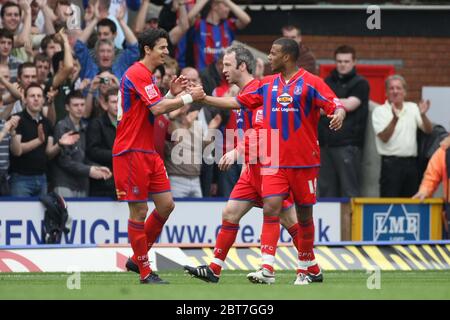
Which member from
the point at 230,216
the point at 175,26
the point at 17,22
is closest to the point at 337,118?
the point at 230,216

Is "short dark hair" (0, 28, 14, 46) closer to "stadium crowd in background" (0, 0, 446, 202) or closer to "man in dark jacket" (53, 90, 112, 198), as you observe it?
"stadium crowd in background" (0, 0, 446, 202)

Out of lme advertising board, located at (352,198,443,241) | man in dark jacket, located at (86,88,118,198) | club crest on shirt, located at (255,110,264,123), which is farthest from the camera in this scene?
lme advertising board, located at (352,198,443,241)

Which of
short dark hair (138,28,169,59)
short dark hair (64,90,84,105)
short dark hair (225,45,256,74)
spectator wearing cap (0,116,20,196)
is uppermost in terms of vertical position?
short dark hair (138,28,169,59)

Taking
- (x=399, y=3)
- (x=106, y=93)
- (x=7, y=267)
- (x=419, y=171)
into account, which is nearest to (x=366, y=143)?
(x=419, y=171)

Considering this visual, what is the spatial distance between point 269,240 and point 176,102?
1716 millimetres

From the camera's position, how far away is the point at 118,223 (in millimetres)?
18297

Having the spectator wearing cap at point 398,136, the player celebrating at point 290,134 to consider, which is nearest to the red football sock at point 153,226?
the player celebrating at point 290,134

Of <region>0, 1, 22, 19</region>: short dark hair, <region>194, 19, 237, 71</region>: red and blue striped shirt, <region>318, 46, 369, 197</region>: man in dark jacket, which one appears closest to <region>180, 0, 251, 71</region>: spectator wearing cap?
<region>194, 19, 237, 71</region>: red and blue striped shirt

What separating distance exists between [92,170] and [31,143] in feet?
3.18

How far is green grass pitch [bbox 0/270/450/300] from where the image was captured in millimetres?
11289

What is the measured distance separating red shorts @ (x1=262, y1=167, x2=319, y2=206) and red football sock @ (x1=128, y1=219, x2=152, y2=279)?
132 cm

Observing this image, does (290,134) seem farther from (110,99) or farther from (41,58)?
(41,58)

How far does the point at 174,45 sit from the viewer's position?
776 inches

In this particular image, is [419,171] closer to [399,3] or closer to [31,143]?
[399,3]
